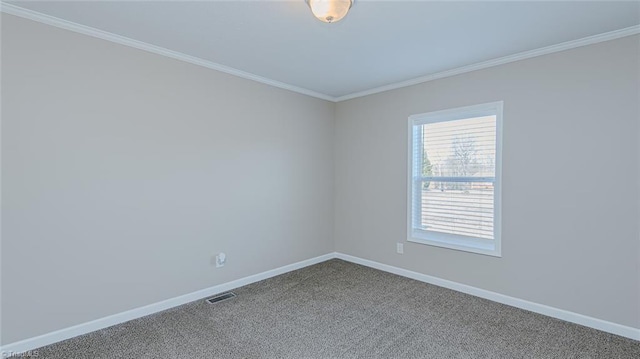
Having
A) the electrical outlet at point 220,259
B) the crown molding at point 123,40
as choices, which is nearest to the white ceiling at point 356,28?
the crown molding at point 123,40

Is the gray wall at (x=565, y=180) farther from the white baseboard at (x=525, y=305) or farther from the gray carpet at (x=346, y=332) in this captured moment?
the gray carpet at (x=346, y=332)

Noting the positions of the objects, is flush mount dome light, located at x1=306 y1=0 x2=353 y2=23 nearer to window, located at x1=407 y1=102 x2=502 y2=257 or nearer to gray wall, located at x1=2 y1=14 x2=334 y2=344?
gray wall, located at x1=2 y1=14 x2=334 y2=344

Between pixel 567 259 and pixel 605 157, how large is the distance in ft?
3.00

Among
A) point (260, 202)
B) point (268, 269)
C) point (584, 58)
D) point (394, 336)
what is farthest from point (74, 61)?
point (584, 58)

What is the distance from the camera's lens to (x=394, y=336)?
8.20 feet

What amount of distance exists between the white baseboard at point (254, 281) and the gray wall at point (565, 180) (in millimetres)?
62

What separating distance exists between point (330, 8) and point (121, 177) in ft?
7.15

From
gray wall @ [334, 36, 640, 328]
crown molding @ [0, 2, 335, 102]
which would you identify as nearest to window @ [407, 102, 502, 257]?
gray wall @ [334, 36, 640, 328]

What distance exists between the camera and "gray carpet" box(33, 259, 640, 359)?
89.6 inches

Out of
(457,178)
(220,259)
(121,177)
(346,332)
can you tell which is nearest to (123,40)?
(121,177)

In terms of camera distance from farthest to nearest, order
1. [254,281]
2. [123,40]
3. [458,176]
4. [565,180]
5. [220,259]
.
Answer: [254,281]
[458,176]
[220,259]
[565,180]
[123,40]

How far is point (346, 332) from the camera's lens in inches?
101

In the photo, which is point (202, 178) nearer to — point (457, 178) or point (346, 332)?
point (346, 332)

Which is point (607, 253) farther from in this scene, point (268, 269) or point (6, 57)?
point (6, 57)
